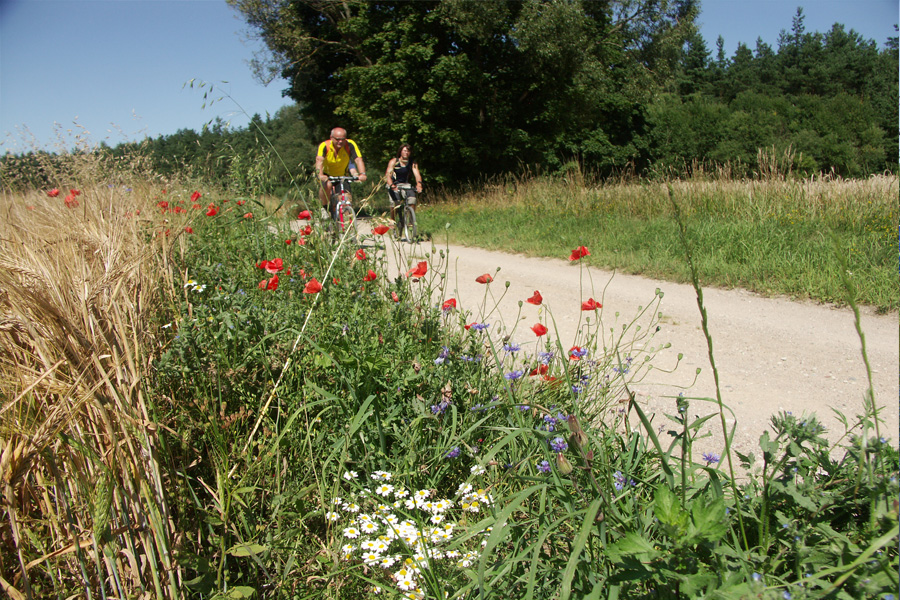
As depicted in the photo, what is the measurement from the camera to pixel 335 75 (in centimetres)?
2217

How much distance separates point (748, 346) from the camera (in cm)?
394

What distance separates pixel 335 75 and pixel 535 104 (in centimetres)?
A: 804

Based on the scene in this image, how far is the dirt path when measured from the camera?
2.98 m

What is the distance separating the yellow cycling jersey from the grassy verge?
2.88 m

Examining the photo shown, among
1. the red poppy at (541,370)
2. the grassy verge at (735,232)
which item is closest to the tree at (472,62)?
the grassy verge at (735,232)

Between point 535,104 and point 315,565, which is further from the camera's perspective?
point 535,104

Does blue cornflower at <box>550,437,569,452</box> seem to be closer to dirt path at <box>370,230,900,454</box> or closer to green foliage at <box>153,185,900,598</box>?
green foliage at <box>153,185,900,598</box>

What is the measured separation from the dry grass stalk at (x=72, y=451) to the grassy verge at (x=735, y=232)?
3.50 m

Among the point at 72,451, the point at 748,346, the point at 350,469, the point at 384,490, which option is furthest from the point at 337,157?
the point at 72,451

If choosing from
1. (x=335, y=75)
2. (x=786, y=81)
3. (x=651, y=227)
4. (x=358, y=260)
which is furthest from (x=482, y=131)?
(x=786, y=81)

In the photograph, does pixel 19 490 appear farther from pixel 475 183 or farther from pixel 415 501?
pixel 475 183

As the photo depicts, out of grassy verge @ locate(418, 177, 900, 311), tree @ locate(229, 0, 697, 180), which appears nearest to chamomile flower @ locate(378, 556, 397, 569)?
grassy verge @ locate(418, 177, 900, 311)

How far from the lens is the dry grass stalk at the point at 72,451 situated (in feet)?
4.98

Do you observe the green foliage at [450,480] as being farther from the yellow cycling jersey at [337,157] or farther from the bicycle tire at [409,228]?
the yellow cycling jersey at [337,157]
